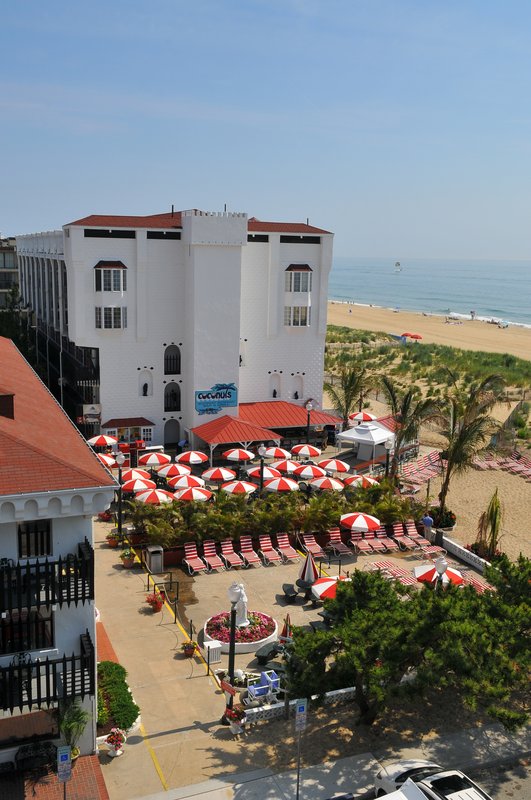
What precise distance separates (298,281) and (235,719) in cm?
2997

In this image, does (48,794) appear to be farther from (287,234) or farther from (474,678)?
(287,234)

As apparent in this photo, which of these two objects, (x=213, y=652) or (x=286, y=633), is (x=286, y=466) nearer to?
(x=286, y=633)

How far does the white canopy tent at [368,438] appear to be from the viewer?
38031mm

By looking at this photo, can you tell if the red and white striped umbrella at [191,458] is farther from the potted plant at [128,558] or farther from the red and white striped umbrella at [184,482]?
the potted plant at [128,558]

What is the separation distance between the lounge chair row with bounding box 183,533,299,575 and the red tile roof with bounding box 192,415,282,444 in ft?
35.9

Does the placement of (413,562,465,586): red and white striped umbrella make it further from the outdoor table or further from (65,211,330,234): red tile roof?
(65,211,330,234): red tile roof

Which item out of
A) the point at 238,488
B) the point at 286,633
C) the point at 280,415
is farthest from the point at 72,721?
the point at 280,415

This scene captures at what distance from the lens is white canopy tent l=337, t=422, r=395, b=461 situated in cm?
3803

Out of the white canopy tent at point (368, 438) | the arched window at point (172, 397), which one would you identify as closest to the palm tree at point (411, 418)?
the white canopy tent at point (368, 438)

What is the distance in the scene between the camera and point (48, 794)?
1413 centimetres

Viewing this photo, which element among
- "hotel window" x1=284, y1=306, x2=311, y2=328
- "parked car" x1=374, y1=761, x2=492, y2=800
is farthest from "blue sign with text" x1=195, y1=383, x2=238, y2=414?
"parked car" x1=374, y1=761, x2=492, y2=800

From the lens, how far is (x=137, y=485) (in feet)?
98.3

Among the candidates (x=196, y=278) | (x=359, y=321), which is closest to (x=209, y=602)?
(x=196, y=278)

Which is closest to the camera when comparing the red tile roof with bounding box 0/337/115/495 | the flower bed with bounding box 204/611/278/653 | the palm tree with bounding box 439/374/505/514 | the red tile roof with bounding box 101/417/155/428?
the red tile roof with bounding box 0/337/115/495
